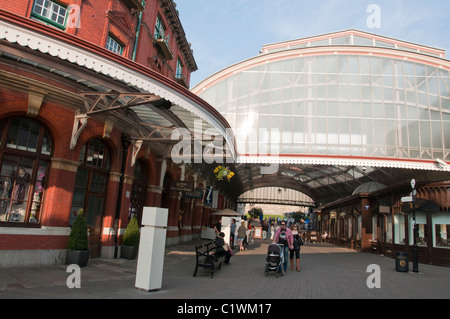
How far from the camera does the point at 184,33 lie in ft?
72.6

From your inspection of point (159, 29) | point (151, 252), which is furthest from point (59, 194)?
point (159, 29)

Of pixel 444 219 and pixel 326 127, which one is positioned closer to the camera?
pixel 444 219

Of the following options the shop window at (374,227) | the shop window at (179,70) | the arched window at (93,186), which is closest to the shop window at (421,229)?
the shop window at (374,227)

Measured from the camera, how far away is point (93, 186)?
1223cm

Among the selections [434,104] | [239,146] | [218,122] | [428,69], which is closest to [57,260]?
[218,122]

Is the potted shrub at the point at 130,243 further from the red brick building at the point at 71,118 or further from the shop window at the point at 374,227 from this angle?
the shop window at the point at 374,227

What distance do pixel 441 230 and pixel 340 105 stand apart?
39.5 feet

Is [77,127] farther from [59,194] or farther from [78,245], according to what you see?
[78,245]

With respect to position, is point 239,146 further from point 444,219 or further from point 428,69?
point 428,69

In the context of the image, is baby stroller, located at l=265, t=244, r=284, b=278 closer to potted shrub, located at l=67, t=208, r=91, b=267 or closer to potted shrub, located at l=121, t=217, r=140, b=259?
potted shrub, located at l=121, t=217, r=140, b=259

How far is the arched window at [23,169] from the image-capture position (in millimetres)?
9508

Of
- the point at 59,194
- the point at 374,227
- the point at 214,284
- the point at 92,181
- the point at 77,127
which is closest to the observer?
the point at 214,284

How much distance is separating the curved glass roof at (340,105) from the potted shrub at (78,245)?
15.0m
